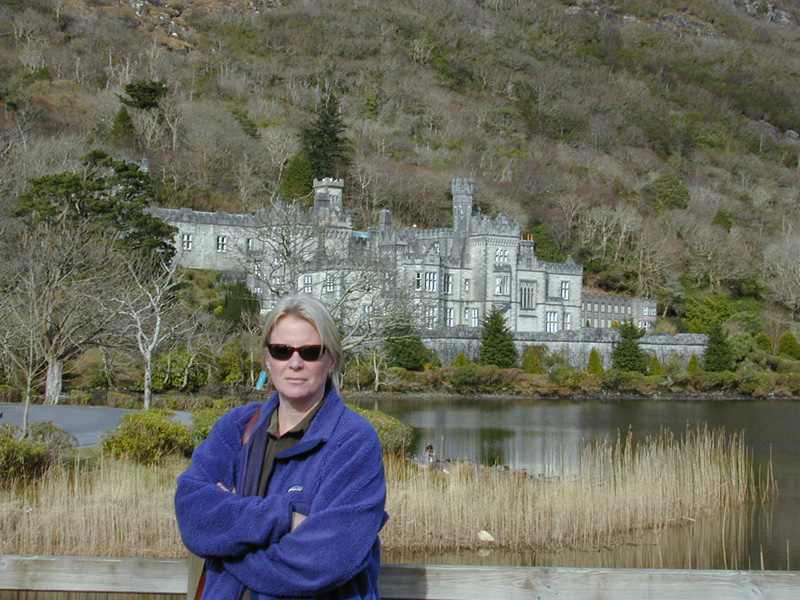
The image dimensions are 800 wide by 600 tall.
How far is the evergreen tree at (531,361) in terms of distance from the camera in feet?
152

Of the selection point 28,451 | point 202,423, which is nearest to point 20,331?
point 202,423

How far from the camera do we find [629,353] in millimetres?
47781

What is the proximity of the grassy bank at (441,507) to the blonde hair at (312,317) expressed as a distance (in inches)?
242

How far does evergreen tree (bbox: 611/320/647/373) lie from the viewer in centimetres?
4759

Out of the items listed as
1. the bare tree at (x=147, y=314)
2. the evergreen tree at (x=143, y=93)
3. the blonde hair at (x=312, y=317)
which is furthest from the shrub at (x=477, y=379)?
the blonde hair at (x=312, y=317)

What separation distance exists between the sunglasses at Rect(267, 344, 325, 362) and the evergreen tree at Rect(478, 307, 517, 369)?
138ft

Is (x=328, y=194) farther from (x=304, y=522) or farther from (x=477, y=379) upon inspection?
(x=304, y=522)

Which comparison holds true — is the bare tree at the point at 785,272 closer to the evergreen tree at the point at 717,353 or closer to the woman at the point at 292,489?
the evergreen tree at the point at 717,353

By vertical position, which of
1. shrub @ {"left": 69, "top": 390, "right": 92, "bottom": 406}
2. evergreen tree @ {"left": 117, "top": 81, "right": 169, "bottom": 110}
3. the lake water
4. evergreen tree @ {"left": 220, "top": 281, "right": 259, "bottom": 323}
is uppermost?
evergreen tree @ {"left": 117, "top": 81, "right": 169, "bottom": 110}

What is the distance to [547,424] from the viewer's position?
2991 centimetres

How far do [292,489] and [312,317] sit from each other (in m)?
0.67

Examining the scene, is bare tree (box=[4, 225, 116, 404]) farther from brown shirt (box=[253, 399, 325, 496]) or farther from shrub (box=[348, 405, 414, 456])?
brown shirt (box=[253, 399, 325, 496])

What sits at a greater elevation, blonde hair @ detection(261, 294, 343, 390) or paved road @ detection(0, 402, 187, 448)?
blonde hair @ detection(261, 294, 343, 390)

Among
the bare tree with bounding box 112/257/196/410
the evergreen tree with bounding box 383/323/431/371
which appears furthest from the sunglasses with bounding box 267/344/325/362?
the evergreen tree with bounding box 383/323/431/371
